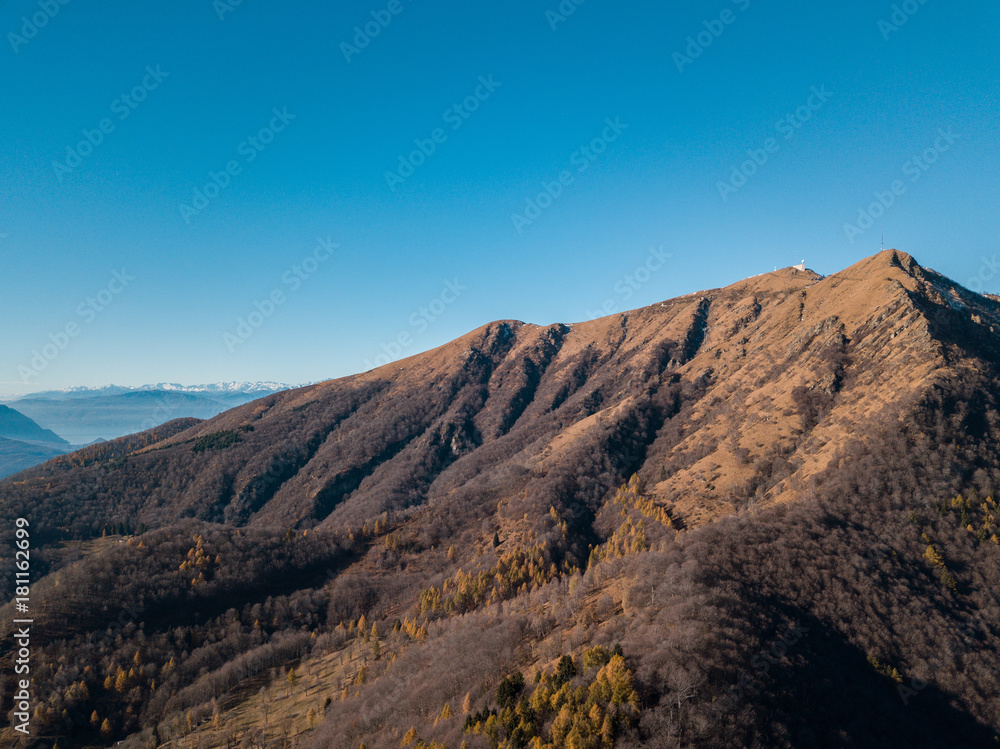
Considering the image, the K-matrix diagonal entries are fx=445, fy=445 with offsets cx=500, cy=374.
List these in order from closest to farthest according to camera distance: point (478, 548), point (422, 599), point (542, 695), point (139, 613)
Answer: point (542, 695) < point (139, 613) < point (422, 599) < point (478, 548)

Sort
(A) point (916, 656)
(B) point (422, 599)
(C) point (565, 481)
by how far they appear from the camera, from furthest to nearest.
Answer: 1. (C) point (565, 481)
2. (B) point (422, 599)
3. (A) point (916, 656)

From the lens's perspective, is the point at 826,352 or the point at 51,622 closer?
the point at 51,622

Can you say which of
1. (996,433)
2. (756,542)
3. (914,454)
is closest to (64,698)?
(756,542)

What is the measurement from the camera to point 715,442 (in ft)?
550

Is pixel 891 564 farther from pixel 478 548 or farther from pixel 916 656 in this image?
pixel 478 548

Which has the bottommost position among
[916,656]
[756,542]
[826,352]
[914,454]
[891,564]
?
[916,656]

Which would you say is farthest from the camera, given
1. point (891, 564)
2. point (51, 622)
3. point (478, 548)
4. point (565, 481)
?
point (565, 481)

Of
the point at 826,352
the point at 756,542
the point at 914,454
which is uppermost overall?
the point at 826,352

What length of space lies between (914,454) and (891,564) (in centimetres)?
3723

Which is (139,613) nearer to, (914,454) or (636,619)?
(636,619)

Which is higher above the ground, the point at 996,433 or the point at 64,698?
the point at 996,433

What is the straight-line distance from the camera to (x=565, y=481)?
18338cm

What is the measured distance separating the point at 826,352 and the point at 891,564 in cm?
9735

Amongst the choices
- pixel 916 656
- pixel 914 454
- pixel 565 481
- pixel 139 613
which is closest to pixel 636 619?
pixel 916 656
